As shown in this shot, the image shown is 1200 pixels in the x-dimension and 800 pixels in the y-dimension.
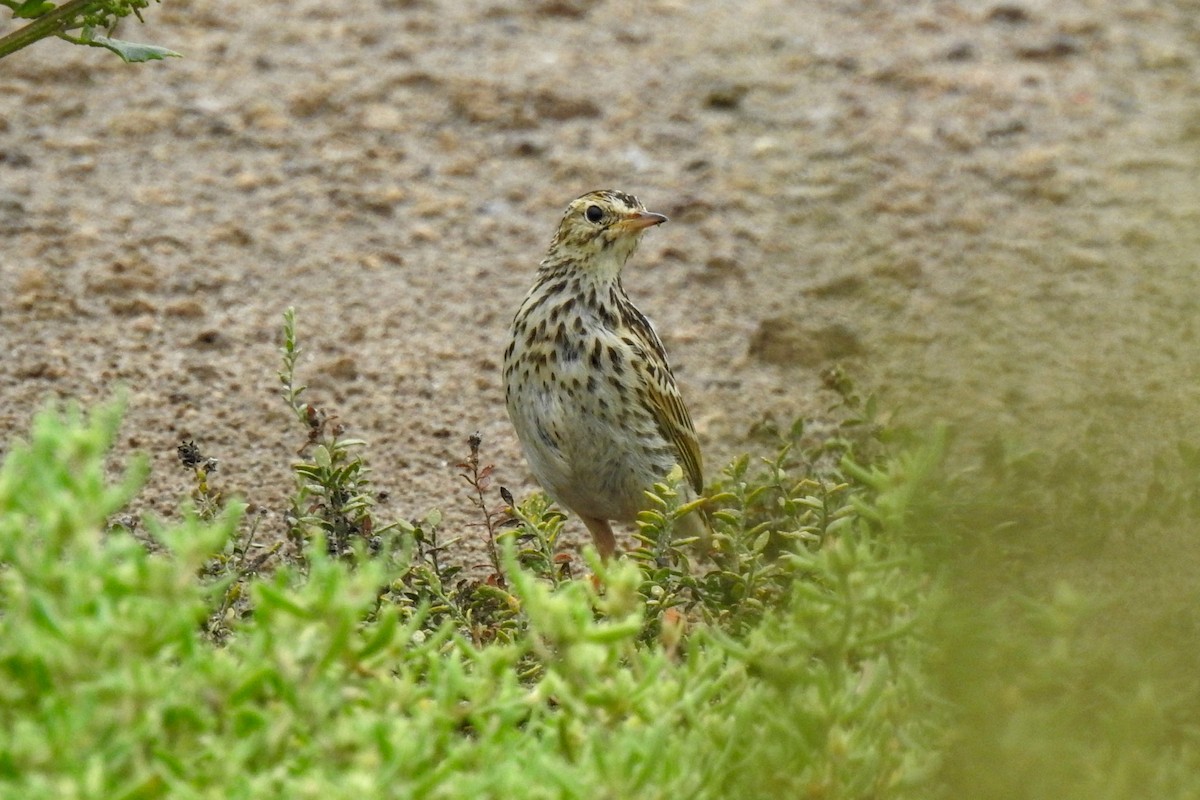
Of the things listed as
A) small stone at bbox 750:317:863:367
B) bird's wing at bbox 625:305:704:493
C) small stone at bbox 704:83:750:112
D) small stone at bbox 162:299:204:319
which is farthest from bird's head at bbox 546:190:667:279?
small stone at bbox 704:83:750:112

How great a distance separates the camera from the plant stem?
4121mm

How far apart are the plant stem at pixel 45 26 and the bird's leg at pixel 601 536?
2385 millimetres

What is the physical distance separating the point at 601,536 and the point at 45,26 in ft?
8.30

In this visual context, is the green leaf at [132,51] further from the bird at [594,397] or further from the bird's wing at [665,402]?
the bird's wing at [665,402]

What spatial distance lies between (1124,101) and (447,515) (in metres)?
4.66

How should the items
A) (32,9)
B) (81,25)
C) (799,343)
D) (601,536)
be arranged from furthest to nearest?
(799,343) < (601,536) < (81,25) < (32,9)

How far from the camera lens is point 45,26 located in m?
4.13

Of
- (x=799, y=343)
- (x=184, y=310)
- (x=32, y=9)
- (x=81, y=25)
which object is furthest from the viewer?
(x=799, y=343)

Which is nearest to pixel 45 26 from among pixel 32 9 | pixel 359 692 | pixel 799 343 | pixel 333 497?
pixel 32 9

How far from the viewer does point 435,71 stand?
28.1 ft

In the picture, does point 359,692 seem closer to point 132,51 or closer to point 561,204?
point 132,51

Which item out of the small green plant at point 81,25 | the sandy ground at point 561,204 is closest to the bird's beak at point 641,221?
the sandy ground at point 561,204

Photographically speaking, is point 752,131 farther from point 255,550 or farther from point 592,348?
point 255,550

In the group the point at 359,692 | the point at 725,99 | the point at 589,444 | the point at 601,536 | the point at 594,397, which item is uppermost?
the point at 359,692
